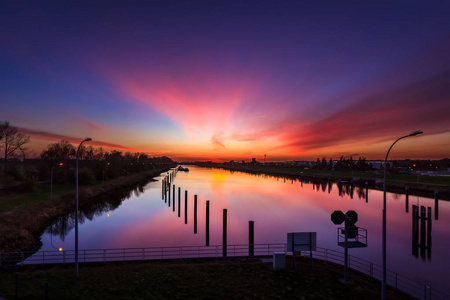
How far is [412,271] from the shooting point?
25.1 meters

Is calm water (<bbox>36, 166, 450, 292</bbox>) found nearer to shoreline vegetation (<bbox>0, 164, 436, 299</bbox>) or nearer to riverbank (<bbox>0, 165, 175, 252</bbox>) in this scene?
riverbank (<bbox>0, 165, 175, 252</bbox>)

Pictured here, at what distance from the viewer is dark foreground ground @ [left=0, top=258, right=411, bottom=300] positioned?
13930mm

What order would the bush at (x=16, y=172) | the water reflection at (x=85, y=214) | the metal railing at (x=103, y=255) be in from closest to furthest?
the metal railing at (x=103, y=255)
the water reflection at (x=85, y=214)
the bush at (x=16, y=172)

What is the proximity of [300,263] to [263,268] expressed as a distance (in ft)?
11.4

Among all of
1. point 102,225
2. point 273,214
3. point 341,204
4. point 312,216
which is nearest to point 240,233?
point 273,214

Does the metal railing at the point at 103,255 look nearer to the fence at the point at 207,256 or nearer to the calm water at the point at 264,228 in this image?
the fence at the point at 207,256

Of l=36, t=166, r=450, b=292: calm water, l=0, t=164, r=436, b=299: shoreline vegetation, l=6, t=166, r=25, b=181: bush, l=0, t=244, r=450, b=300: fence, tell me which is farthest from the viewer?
l=6, t=166, r=25, b=181: bush

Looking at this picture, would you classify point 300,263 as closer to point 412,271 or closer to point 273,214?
point 412,271

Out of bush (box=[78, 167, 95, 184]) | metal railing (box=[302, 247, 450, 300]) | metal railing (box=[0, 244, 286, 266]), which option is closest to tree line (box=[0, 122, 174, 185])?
bush (box=[78, 167, 95, 184])

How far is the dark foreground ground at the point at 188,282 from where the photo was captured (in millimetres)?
13930

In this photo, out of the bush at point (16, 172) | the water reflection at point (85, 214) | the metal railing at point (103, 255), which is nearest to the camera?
the metal railing at point (103, 255)

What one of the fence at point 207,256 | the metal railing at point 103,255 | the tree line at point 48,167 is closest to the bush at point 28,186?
the tree line at point 48,167

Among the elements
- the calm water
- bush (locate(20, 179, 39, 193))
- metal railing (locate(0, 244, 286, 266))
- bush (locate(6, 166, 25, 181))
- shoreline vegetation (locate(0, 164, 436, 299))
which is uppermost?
bush (locate(6, 166, 25, 181))

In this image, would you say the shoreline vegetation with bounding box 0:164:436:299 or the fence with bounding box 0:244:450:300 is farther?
the fence with bounding box 0:244:450:300
